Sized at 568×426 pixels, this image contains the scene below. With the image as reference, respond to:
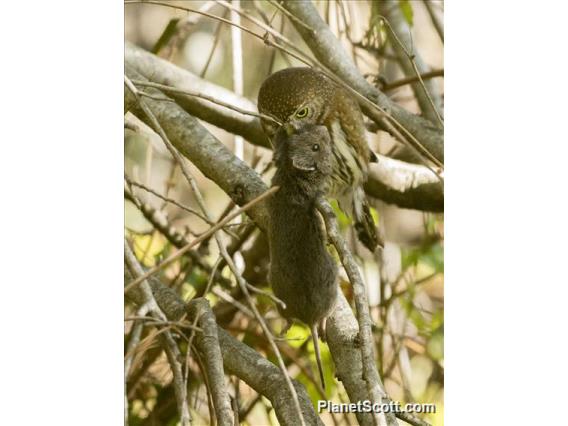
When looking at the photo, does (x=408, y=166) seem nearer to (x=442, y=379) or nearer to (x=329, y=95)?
(x=329, y=95)

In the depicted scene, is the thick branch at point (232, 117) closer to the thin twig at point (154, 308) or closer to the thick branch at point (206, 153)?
the thick branch at point (206, 153)

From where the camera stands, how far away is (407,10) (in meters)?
1.51

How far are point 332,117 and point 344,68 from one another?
100 millimetres

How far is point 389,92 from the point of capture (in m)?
1.55

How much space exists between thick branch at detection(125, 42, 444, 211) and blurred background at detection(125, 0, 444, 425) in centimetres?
1

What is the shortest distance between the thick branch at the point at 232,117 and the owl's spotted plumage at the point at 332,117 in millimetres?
40

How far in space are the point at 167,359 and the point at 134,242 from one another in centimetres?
20

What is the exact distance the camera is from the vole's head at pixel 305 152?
4.66 ft

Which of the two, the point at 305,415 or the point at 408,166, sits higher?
the point at 408,166

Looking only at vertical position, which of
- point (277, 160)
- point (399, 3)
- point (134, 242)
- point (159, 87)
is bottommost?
point (134, 242)

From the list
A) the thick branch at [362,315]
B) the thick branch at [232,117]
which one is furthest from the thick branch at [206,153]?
the thick branch at [362,315]

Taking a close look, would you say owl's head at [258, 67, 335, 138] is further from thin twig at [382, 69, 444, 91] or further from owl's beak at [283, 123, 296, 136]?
thin twig at [382, 69, 444, 91]

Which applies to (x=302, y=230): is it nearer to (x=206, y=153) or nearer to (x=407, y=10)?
(x=206, y=153)

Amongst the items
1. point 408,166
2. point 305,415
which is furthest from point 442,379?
point 408,166
